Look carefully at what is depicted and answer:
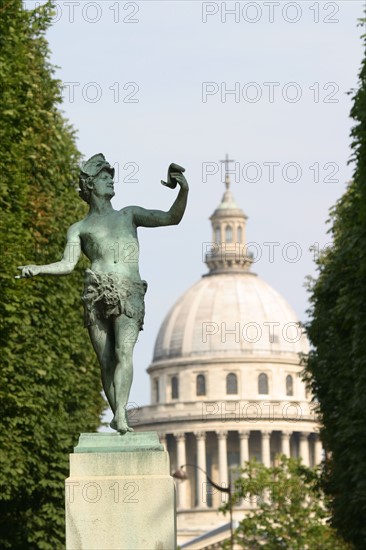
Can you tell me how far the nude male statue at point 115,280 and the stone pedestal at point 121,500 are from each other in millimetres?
547

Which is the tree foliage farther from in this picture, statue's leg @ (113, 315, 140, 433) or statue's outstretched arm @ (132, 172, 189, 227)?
statue's leg @ (113, 315, 140, 433)

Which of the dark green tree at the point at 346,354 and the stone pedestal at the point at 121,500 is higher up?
the dark green tree at the point at 346,354

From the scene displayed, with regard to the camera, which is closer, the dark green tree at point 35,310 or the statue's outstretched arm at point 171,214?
the statue's outstretched arm at point 171,214

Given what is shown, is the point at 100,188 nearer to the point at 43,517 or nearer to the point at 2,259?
the point at 2,259

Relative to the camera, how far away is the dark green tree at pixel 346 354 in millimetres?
48531

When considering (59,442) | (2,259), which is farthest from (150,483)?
(59,442)

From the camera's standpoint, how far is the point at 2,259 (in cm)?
4369

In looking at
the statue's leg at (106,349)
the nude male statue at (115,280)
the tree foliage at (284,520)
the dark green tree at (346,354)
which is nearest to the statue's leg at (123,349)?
the nude male statue at (115,280)

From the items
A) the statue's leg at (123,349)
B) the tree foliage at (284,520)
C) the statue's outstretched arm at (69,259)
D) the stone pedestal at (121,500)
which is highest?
the tree foliage at (284,520)

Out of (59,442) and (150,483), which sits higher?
(59,442)

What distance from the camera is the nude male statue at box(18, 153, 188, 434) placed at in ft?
74.1

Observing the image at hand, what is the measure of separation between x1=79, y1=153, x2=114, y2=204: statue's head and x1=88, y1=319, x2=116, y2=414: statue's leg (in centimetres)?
149

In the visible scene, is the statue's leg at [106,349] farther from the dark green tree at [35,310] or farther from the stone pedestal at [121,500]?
the dark green tree at [35,310]

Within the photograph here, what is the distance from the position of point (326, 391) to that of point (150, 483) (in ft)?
134
